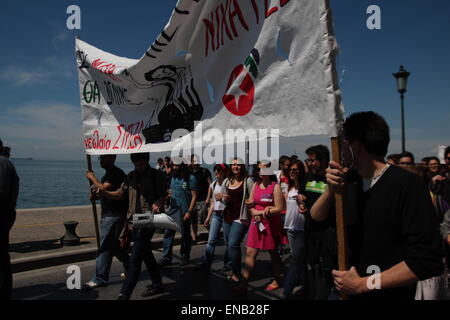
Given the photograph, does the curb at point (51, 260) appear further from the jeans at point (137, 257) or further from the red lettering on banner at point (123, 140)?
the red lettering on banner at point (123, 140)

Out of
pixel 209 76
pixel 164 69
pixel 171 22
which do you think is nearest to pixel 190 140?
pixel 209 76

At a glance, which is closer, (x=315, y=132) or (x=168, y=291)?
(x=315, y=132)

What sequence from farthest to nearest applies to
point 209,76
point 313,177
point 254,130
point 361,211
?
1. point 313,177
2. point 209,76
3. point 254,130
4. point 361,211

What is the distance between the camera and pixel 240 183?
5.08m

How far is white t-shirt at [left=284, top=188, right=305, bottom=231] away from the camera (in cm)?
436

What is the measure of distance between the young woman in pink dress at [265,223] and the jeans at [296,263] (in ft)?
0.91

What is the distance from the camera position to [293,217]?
14.8 ft

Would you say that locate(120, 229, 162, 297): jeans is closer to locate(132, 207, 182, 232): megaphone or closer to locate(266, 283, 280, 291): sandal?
locate(132, 207, 182, 232): megaphone

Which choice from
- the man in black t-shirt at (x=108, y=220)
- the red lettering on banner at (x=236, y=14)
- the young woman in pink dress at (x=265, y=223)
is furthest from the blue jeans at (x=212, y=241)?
the red lettering on banner at (x=236, y=14)

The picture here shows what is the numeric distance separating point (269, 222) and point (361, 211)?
292cm

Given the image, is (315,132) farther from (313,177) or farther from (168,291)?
(168,291)

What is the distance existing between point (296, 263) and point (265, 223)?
2.37 ft

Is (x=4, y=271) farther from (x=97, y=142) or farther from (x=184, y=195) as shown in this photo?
(x=184, y=195)

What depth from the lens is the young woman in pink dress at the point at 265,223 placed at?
180 inches
